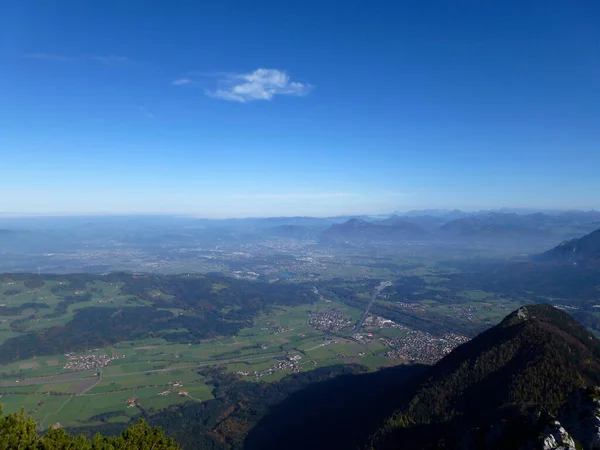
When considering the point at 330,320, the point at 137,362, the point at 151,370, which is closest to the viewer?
the point at 151,370

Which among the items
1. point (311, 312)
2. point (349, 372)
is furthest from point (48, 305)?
point (349, 372)

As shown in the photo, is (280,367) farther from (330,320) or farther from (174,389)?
(330,320)

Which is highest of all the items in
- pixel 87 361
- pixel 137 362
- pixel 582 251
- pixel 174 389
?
pixel 582 251

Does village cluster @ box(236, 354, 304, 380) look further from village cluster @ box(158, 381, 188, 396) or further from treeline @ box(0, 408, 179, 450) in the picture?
treeline @ box(0, 408, 179, 450)

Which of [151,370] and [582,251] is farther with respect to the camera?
[582,251]

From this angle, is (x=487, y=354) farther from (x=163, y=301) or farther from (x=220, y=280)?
(x=220, y=280)

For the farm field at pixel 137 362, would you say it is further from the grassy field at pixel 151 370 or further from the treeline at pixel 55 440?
the treeline at pixel 55 440

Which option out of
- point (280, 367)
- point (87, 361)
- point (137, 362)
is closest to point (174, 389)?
point (137, 362)

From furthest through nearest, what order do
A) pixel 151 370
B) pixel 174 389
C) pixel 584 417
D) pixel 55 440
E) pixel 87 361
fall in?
pixel 87 361, pixel 151 370, pixel 174 389, pixel 584 417, pixel 55 440

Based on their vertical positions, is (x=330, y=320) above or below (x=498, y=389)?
below
